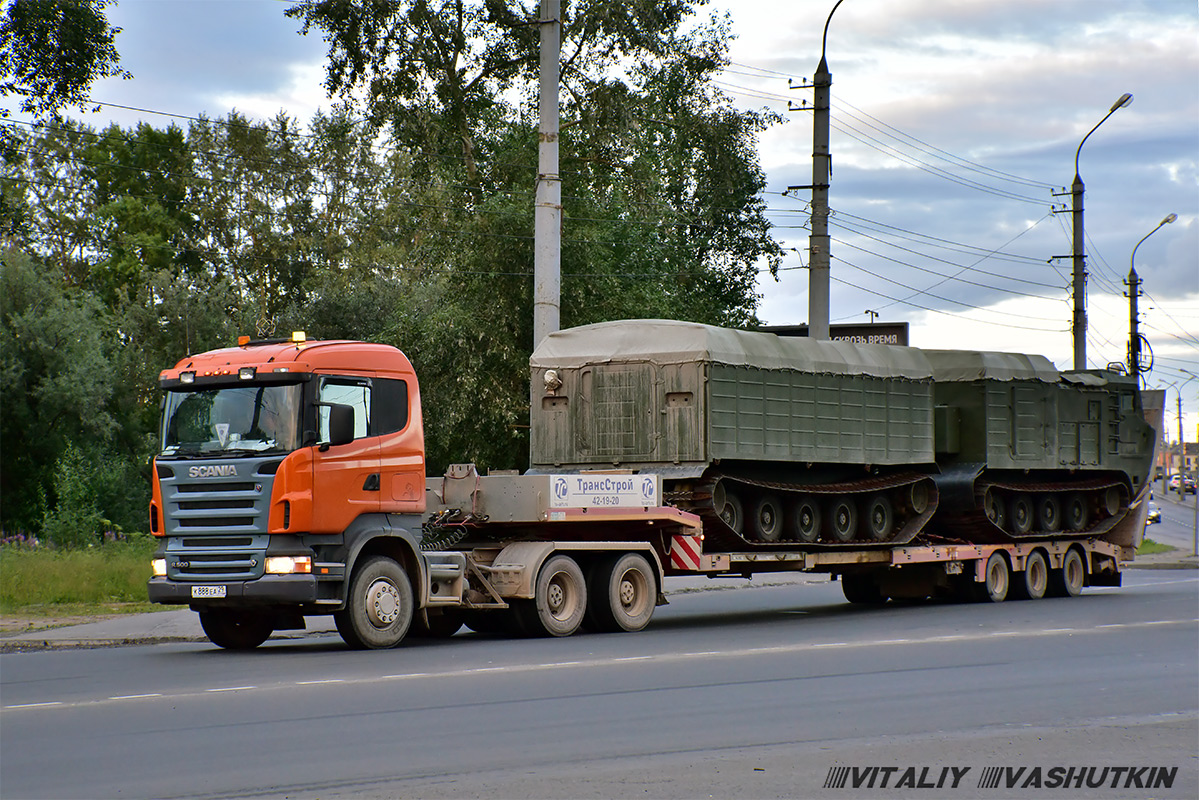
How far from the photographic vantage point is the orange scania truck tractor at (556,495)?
15188 millimetres

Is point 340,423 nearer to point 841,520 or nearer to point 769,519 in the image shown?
point 769,519

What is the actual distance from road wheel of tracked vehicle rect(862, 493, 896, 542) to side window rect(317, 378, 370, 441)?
9.69 meters

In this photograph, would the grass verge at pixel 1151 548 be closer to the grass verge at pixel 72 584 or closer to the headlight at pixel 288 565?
the grass verge at pixel 72 584

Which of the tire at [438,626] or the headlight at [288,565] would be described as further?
the tire at [438,626]

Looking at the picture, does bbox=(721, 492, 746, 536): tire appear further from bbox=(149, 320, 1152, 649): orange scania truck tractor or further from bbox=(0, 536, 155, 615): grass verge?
bbox=(0, 536, 155, 615): grass verge

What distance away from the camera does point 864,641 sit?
54.2 feet

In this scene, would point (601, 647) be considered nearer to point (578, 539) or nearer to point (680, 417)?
point (578, 539)

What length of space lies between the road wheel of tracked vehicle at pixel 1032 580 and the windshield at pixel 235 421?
1491 centimetres

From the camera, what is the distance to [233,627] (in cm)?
1642

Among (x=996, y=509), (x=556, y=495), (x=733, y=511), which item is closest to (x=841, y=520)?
(x=733, y=511)

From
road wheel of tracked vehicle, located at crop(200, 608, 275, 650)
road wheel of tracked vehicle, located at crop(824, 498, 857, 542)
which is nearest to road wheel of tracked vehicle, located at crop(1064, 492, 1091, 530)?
road wheel of tracked vehicle, located at crop(824, 498, 857, 542)

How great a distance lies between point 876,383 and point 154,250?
42765 mm

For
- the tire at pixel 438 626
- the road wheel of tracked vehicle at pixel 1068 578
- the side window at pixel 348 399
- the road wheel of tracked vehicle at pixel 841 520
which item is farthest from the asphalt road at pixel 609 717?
the road wheel of tracked vehicle at pixel 1068 578

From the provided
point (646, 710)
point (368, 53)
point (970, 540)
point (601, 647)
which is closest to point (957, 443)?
point (970, 540)
